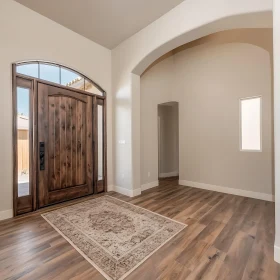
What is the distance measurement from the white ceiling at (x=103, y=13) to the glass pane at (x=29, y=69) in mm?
1006

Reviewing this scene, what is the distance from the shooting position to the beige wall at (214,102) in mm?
3512

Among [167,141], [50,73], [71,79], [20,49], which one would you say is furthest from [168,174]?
[20,49]

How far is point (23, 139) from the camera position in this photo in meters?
2.92

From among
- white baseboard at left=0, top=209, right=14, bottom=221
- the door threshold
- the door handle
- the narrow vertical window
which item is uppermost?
the narrow vertical window

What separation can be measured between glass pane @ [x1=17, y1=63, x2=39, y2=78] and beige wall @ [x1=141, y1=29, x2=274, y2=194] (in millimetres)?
2394

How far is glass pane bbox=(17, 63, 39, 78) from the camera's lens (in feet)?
9.46

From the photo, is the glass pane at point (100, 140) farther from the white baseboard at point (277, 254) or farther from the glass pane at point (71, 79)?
the white baseboard at point (277, 254)

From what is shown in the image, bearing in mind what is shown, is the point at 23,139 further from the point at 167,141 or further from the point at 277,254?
the point at 167,141

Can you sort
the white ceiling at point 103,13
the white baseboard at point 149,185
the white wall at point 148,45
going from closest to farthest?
the white wall at point 148,45 → the white ceiling at point 103,13 → the white baseboard at point 149,185

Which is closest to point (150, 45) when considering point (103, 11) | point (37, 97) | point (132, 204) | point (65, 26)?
point (103, 11)

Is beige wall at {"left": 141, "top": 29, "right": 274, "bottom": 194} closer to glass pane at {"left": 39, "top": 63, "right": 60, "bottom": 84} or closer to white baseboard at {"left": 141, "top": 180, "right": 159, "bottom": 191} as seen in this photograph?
white baseboard at {"left": 141, "top": 180, "right": 159, "bottom": 191}

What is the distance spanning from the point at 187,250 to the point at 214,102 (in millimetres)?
3469

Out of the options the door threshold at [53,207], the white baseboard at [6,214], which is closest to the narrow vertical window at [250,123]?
the door threshold at [53,207]

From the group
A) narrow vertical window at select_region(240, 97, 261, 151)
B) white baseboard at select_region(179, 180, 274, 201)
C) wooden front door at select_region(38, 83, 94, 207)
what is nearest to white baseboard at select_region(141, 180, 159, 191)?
white baseboard at select_region(179, 180, 274, 201)
